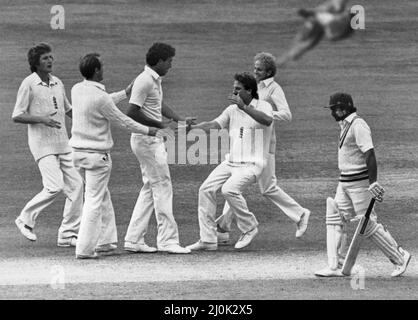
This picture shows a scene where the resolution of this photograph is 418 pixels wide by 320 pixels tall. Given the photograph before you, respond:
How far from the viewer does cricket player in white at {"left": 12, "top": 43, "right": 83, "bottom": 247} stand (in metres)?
13.2

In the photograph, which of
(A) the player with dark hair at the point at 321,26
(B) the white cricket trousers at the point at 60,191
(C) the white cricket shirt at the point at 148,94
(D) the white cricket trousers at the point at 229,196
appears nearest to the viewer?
(A) the player with dark hair at the point at 321,26

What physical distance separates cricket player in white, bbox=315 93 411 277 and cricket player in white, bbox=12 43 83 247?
9.87 feet

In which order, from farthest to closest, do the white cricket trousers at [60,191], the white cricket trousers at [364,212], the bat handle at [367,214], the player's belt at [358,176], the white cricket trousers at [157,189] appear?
the white cricket trousers at [60,191]
the white cricket trousers at [157,189]
the player's belt at [358,176]
the white cricket trousers at [364,212]
the bat handle at [367,214]

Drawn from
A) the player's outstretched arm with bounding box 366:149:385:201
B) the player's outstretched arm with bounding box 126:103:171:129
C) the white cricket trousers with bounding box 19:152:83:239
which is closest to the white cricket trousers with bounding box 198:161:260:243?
the player's outstretched arm with bounding box 126:103:171:129

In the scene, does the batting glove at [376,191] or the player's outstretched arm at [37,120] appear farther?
the player's outstretched arm at [37,120]

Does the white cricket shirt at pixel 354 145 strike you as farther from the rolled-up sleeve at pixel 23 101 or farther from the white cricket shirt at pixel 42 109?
the rolled-up sleeve at pixel 23 101

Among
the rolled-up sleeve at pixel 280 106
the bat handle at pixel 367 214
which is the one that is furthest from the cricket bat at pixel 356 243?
the rolled-up sleeve at pixel 280 106

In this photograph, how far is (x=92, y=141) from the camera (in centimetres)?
1252

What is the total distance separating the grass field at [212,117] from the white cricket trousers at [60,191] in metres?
0.29

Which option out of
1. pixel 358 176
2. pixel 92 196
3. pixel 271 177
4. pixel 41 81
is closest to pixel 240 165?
pixel 271 177

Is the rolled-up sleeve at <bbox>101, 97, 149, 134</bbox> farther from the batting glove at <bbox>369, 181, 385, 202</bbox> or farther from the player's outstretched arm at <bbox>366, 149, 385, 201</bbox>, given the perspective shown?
the batting glove at <bbox>369, 181, 385, 202</bbox>

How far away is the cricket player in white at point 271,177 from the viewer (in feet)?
44.1
